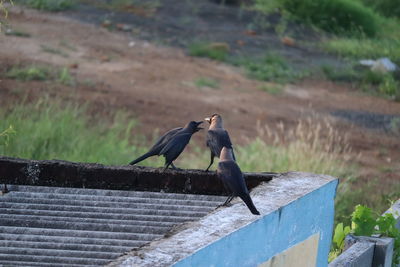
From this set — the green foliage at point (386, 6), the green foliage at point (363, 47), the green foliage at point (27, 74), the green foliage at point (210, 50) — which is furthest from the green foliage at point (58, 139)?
the green foliage at point (386, 6)

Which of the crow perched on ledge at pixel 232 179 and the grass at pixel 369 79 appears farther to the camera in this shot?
the grass at pixel 369 79

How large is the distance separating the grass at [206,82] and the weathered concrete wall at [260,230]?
36.2 ft

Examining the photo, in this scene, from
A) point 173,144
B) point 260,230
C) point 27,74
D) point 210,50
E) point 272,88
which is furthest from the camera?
point 210,50

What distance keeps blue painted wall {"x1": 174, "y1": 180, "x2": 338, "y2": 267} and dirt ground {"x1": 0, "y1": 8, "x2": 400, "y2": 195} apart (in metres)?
7.39

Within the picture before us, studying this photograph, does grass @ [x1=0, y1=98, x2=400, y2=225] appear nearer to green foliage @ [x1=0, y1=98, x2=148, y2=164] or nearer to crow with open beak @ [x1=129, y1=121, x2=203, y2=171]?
green foliage @ [x1=0, y1=98, x2=148, y2=164]

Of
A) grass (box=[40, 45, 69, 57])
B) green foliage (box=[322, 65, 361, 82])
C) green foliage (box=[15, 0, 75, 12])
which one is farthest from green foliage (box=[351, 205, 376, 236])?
green foliage (box=[15, 0, 75, 12])

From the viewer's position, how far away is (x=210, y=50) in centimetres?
1773

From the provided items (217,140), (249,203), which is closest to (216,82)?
(217,140)

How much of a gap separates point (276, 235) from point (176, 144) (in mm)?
1244

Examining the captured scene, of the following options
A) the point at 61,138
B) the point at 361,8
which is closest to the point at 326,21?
the point at 361,8

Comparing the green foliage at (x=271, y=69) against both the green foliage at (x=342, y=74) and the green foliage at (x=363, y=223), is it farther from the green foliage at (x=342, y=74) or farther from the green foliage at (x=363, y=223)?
the green foliage at (x=363, y=223)

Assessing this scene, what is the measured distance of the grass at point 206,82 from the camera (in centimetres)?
1583


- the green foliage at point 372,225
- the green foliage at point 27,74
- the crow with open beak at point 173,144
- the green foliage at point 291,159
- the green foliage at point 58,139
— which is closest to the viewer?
the crow with open beak at point 173,144

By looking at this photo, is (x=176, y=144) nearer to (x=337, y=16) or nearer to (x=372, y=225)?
(x=372, y=225)
